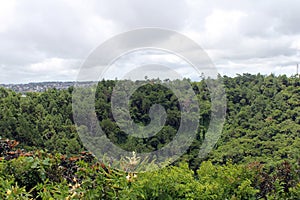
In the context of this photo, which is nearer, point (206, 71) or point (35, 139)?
point (206, 71)

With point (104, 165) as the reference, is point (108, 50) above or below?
above

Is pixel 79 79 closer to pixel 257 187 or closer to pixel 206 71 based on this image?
pixel 206 71

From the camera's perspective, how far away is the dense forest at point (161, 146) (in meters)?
1.20

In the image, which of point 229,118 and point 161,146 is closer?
point 161,146

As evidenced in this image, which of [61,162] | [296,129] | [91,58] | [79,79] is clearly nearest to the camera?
[61,162]

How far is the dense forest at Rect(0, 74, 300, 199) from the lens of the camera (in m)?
1.20

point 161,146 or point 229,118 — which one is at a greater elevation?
point 161,146

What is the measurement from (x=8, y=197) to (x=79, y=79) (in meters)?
0.99

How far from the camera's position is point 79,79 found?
1.94m

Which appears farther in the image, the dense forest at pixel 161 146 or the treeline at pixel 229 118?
the treeline at pixel 229 118

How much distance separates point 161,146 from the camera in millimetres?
10414

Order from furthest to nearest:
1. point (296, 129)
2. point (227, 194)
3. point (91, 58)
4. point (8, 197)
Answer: point (296, 129) < point (91, 58) < point (227, 194) < point (8, 197)

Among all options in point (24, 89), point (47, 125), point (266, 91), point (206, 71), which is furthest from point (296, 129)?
point (206, 71)

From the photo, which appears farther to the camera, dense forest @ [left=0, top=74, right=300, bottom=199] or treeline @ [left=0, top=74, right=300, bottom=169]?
treeline @ [left=0, top=74, right=300, bottom=169]
